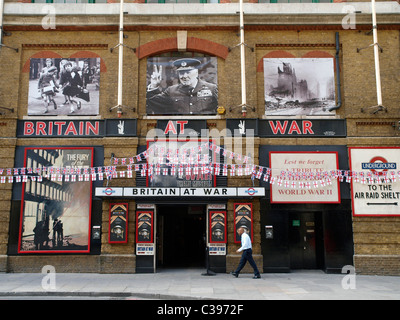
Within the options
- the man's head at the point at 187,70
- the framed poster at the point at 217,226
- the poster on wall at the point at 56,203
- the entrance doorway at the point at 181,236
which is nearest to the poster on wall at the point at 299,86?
the man's head at the point at 187,70

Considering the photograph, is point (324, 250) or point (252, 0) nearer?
point (324, 250)

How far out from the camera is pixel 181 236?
1977 cm

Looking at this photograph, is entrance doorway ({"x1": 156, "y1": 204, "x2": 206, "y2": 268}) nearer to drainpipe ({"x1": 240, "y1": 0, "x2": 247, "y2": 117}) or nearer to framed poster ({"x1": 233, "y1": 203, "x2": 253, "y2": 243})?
framed poster ({"x1": 233, "y1": 203, "x2": 253, "y2": 243})

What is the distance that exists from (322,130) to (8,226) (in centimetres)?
1291

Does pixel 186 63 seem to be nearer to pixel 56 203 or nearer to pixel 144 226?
pixel 144 226

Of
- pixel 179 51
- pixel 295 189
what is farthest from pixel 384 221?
pixel 179 51

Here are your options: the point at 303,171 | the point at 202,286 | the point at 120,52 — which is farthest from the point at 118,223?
the point at 303,171

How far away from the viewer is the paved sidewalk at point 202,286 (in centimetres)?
1081

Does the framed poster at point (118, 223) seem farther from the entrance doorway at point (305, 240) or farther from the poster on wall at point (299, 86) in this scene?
the poster on wall at point (299, 86)

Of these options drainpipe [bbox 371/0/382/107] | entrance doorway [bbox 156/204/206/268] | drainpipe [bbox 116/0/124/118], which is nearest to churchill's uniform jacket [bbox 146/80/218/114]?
drainpipe [bbox 116/0/124/118]

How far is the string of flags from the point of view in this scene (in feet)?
50.5
